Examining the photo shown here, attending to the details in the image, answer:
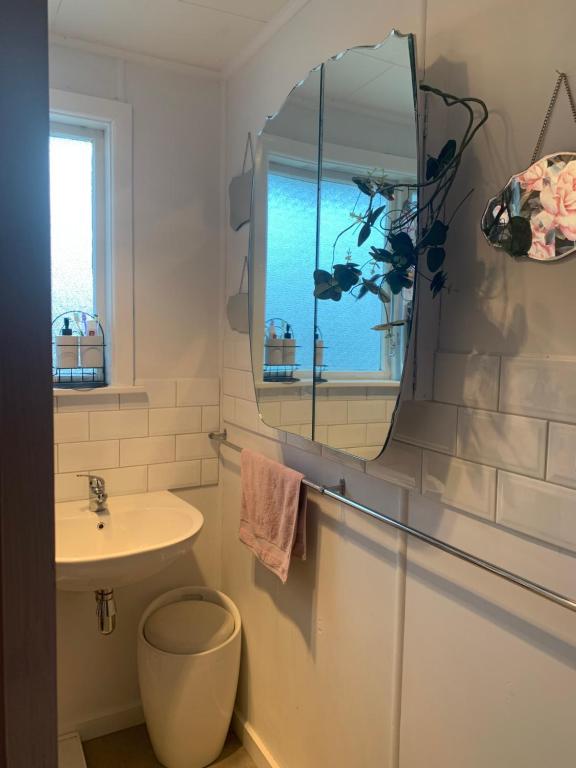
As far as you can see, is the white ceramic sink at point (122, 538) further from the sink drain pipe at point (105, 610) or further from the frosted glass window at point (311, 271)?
the frosted glass window at point (311, 271)

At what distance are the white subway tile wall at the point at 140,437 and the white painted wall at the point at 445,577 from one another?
1.47ft

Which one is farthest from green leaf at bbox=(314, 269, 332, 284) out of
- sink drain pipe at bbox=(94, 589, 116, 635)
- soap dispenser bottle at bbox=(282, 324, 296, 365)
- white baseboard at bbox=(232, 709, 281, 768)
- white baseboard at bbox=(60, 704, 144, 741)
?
white baseboard at bbox=(60, 704, 144, 741)

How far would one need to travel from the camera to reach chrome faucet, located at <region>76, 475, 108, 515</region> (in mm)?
1985

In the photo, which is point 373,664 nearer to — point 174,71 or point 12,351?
point 12,351

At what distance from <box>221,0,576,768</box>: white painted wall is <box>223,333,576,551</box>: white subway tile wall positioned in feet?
0.09

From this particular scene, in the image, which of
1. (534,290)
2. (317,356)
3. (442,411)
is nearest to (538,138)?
(534,290)

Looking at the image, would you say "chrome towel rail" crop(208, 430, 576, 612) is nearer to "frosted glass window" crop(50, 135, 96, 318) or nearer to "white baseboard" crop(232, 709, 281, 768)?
"white baseboard" crop(232, 709, 281, 768)

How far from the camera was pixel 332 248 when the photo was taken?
4.72 feet

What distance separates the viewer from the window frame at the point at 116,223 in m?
1.98

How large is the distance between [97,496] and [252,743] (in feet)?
3.37

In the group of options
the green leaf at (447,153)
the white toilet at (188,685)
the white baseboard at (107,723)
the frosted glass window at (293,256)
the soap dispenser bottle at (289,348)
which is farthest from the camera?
the white baseboard at (107,723)

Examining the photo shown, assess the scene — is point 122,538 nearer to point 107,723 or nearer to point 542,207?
point 107,723

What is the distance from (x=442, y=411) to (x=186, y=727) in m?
1.45

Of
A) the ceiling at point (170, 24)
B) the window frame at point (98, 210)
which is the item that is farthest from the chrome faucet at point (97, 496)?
the ceiling at point (170, 24)
